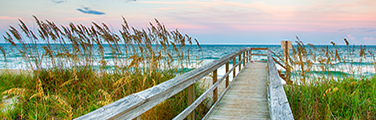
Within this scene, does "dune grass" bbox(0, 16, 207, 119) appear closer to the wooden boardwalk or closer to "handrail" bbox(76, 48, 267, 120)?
the wooden boardwalk

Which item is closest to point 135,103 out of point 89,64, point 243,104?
point 243,104

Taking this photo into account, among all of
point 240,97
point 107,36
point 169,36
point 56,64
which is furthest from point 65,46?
point 240,97

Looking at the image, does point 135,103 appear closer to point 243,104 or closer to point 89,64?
point 243,104

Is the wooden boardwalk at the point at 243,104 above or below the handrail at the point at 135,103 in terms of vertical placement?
below

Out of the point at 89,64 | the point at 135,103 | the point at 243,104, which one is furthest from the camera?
the point at 89,64

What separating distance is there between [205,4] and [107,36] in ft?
18.3

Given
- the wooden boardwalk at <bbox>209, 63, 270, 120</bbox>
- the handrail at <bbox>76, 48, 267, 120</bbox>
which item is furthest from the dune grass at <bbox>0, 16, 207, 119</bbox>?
the handrail at <bbox>76, 48, 267, 120</bbox>

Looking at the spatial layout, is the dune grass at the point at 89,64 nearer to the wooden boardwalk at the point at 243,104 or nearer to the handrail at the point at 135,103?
the wooden boardwalk at the point at 243,104

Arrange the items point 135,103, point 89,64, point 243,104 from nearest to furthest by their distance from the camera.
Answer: point 135,103
point 243,104
point 89,64

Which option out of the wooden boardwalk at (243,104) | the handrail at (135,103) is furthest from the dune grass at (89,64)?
the handrail at (135,103)

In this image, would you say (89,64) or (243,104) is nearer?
(243,104)

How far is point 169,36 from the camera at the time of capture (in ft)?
16.0

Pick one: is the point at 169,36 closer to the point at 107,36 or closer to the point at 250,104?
the point at 107,36

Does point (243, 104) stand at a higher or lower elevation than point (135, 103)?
lower
